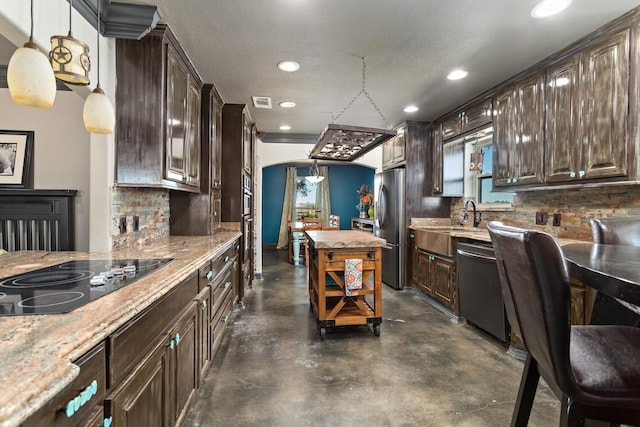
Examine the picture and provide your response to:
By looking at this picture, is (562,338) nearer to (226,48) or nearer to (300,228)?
(226,48)

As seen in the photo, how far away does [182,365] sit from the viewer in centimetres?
159

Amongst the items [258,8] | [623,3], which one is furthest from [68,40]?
[623,3]

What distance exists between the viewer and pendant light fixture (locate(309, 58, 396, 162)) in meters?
2.65

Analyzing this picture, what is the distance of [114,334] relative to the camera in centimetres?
93

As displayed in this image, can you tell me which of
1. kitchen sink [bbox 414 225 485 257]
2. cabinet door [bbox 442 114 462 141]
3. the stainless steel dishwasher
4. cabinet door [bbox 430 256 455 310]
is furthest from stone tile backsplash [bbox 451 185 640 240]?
cabinet door [bbox 442 114 462 141]

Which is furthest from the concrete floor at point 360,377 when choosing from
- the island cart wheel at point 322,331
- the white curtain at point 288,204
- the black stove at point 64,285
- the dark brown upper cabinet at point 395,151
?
the white curtain at point 288,204

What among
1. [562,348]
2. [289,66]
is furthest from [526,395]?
[289,66]

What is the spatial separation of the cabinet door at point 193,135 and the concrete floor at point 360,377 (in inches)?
58.6

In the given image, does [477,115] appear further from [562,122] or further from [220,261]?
[220,261]

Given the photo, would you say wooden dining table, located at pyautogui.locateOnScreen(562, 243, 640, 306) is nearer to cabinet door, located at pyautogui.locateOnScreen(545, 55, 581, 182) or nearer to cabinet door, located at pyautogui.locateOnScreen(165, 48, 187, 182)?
cabinet door, located at pyautogui.locateOnScreen(545, 55, 581, 182)

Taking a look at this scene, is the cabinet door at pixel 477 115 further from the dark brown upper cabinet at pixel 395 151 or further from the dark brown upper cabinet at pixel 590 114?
the dark brown upper cabinet at pixel 395 151

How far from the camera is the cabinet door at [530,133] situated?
2.73m

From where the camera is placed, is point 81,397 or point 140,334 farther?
point 140,334

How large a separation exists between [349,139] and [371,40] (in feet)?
2.86
